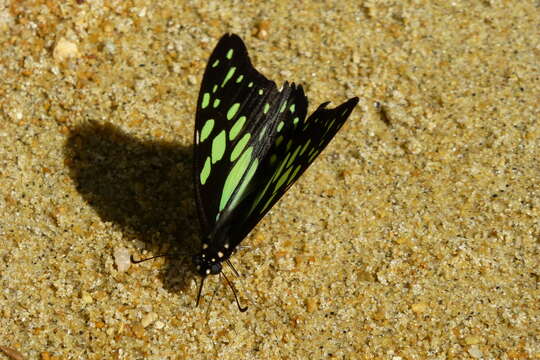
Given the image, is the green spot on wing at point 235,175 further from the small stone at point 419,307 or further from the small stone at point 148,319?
the small stone at point 419,307

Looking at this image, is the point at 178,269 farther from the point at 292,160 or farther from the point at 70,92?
A: the point at 70,92

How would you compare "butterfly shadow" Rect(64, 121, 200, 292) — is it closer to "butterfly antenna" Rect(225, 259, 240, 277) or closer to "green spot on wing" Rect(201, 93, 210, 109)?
"butterfly antenna" Rect(225, 259, 240, 277)

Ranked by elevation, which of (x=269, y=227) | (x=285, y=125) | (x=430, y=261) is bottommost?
(x=269, y=227)

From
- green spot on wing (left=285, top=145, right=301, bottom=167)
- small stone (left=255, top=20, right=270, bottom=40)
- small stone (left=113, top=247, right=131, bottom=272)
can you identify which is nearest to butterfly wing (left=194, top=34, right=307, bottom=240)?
green spot on wing (left=285, top=145, right=301, bottom=167)

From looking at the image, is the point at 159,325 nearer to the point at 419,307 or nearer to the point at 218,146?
the point at 218,146

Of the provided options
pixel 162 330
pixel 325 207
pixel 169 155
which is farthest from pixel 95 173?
pixel 325 207

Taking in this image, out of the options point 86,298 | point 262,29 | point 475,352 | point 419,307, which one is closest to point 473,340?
point 475,352
